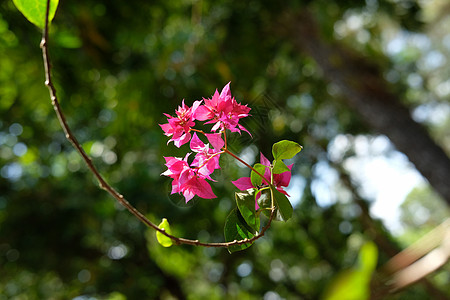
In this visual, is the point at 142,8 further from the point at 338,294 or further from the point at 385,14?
the point at 338,294

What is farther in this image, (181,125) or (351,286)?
(181,125)

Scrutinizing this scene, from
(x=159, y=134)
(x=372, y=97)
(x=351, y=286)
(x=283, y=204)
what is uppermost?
(x=372, y=97)

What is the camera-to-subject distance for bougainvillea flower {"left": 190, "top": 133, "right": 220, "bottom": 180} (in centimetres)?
36

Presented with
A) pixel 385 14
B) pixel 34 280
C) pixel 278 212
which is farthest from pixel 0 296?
pixel 278 212

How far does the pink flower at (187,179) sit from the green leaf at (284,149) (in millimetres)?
66

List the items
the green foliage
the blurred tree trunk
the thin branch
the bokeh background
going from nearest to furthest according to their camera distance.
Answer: the green foliage → the thin branch → the bokeh background → the blurred tree trunk

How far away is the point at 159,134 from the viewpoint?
3.19ft

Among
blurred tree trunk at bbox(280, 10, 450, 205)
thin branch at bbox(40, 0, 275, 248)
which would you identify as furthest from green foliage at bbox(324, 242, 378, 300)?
blurred tree trunk at bbox(280, 10, 450, 205)

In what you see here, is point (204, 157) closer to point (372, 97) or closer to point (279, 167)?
point (279, 167)

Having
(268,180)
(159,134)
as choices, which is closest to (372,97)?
(159,134)

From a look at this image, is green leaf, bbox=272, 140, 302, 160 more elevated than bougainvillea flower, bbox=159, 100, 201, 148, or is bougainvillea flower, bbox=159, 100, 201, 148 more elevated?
bougainvillea flower, bbox=159, 100, 201, 148

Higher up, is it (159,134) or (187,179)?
(159,134)

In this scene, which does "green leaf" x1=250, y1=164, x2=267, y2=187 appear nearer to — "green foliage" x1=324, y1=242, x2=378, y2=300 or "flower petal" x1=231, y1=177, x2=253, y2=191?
"flower petal" x1=231, y1=177, x2=253, y2=191

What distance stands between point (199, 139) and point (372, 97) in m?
2.26
